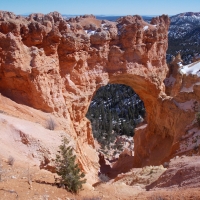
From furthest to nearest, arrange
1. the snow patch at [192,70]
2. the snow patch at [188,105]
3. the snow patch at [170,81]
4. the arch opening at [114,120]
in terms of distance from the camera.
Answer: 1. the arch opening at [114,120]
2. the snow patch at [170,81]
3. the snow patch at [192,70]
4. the snow patch at [188,105]

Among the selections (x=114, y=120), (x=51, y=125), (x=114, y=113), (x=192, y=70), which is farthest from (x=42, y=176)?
(x=114, y=113)

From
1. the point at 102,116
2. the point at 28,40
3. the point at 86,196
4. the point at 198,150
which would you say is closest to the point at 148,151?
the point at 198,150

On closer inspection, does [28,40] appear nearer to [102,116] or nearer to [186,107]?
[186,107]

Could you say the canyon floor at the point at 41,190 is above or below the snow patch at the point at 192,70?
below

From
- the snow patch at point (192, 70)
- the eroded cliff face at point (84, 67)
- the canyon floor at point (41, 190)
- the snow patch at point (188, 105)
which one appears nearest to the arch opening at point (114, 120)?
the eroded cliff face at point (84, 67)

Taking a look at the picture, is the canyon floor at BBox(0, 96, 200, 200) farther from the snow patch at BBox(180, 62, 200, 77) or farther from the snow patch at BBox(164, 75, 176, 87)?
the snow patch at BBox(164, 75, 176, 87)

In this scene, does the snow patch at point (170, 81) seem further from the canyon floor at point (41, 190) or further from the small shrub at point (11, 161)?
the small shrub at point (11, 161)

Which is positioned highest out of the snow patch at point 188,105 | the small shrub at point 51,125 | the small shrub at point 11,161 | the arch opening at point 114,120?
the snow patch at point 188,105
